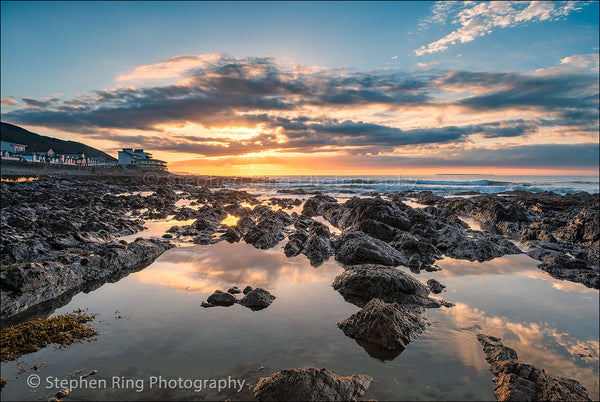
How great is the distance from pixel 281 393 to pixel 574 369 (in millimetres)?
4781

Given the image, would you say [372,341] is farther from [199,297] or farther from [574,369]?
[199,297]

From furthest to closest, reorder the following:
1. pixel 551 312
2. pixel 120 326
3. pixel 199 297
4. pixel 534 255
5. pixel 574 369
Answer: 1. pixel 534 255
2. pixel 199 297
3. pixel 551 312
4. pixel 120 326
5. pixel 574 369

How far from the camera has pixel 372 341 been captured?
5.45 metres

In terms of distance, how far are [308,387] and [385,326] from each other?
6.87 feet

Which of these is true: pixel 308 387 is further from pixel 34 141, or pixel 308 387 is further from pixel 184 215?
pixel 34 141

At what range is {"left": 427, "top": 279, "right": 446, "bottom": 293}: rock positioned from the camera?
816 cm

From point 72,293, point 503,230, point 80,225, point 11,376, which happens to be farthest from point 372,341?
point 503,230

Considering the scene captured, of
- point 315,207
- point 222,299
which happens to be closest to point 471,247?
point 222,299

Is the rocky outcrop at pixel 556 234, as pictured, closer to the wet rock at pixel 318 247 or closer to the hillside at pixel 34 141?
the wet rock at pixel 318 247

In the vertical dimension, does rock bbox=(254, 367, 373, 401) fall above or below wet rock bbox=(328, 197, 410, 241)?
below

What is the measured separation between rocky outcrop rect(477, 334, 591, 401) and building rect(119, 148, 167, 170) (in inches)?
5442

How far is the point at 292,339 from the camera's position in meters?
5.58

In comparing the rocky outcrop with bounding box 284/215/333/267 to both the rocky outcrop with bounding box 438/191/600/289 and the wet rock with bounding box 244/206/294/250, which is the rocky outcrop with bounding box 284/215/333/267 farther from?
the rocky outcrop with bounding box 438/191/600/289

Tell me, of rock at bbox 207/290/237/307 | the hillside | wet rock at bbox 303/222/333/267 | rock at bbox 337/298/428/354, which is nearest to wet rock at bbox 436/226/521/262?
wet rock at bbox 303/222/333/267
